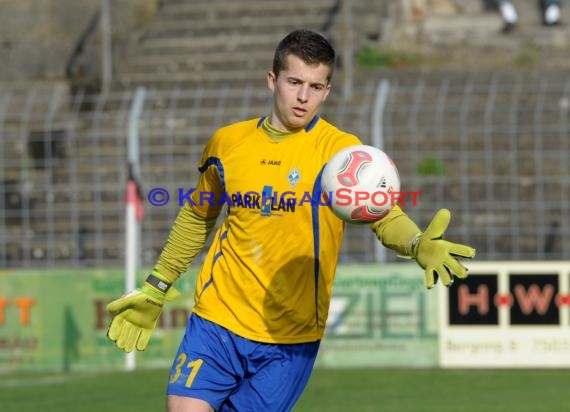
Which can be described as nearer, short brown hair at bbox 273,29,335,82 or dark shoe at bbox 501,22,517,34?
short brown hair at bbox 273,29,335,82

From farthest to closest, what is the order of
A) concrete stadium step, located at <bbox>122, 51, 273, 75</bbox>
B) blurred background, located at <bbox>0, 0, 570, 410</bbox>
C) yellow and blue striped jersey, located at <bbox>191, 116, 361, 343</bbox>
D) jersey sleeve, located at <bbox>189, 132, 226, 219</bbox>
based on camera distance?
concrete stadium step, located at <bbox>122, 51, 273, 75</bbox> → blurred background, located at <bbox>0, 0, 570, 410</bbox> → jersey sleeve, located at <bbox>189, 132, 226, 219</bbox> → yellow and blue striped jersey, located at <bbox>191, 116, 361, 343</bbox>

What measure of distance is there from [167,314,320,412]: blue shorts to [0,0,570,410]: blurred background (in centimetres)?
813

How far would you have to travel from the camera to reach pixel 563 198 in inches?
616

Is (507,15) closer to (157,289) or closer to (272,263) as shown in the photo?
(157,289)

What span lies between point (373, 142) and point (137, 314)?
8654 millimetres

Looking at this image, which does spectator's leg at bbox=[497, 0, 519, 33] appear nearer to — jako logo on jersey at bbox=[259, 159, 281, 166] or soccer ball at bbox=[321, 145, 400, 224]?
jako logo on jersey at bbox=[259, 159, 281, 166]

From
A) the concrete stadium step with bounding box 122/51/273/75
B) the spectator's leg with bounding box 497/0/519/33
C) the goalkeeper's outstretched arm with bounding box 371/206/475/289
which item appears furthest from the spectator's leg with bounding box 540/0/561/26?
the goalkeeper's outstretched arm with bounding box 371/206/475/289

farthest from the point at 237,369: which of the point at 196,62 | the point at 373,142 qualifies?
the point at 196,62

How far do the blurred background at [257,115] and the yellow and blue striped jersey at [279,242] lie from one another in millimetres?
8106

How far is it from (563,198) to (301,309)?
10.2 m

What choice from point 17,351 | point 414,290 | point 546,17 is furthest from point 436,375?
point 546,17

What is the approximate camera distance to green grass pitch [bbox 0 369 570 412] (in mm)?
10844

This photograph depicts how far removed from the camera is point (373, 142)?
48.6 feet

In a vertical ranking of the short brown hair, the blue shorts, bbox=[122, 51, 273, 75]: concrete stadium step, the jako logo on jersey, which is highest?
bbox=[122, 51, 273, 75]: concrete stadium step
